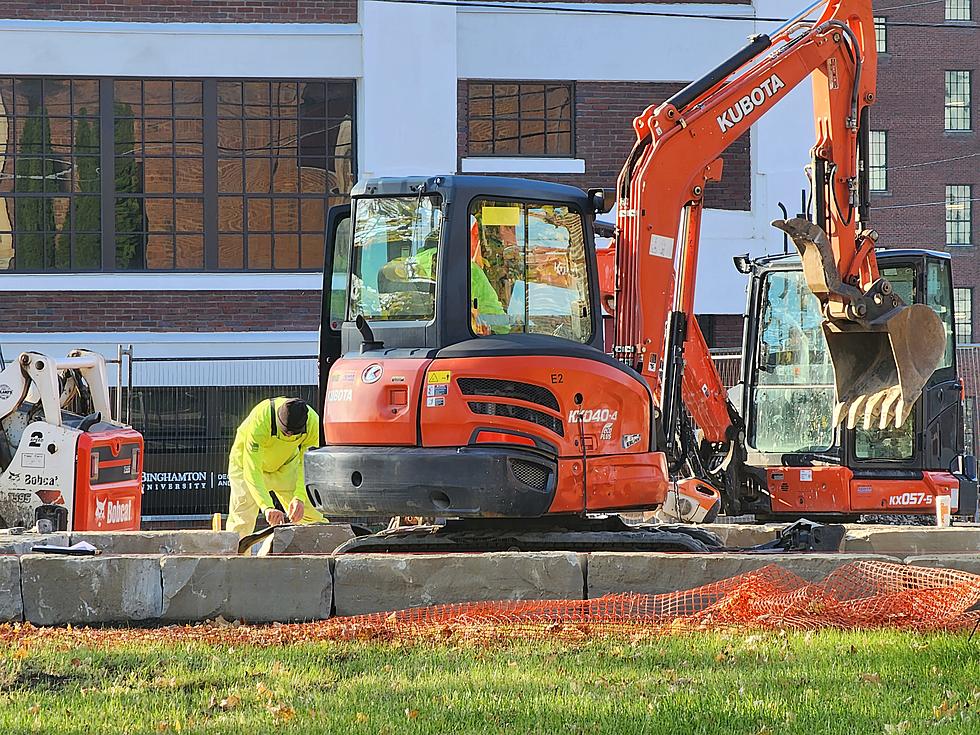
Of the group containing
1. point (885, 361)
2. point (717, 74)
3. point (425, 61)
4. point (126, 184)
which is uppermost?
point (425, 61)

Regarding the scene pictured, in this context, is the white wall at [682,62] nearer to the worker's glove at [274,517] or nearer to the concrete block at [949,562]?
the worker's glove at [274,517]

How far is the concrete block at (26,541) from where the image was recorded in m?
9.99

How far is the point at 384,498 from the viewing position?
31.0ft

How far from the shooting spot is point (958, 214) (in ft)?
171

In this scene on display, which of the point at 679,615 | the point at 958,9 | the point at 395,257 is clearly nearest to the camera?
the point at 679,615

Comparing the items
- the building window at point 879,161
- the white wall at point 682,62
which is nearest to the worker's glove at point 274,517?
the white wall at point 682,62

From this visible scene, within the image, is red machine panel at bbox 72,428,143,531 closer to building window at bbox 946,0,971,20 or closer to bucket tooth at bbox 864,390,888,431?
bucket tooth at bbox 864,390,888,431

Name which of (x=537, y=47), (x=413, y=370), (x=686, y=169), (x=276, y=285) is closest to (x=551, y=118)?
(x=537, y=47)

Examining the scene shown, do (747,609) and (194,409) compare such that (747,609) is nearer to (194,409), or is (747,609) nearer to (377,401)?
(377,401)

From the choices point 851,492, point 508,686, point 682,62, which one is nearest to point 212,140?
point 682,62

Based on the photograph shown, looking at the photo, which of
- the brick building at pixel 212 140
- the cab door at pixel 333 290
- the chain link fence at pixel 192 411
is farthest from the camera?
the brick building at pixel 212 140

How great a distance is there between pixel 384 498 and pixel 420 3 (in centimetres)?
1328

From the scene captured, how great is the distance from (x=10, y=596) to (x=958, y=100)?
48.6 meters

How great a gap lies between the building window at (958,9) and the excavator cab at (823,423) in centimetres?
4097
